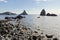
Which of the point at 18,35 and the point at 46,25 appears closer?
the point at 18,35

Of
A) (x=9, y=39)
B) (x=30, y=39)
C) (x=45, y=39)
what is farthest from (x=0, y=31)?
(x=45, y=39)

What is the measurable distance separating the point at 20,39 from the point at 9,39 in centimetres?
232

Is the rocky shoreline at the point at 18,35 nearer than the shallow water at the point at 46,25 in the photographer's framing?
Yes

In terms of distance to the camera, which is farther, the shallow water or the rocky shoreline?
the shallow water

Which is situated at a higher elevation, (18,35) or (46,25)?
(18,35)

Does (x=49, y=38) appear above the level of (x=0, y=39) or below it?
below

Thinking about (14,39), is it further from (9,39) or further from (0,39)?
(0,39)

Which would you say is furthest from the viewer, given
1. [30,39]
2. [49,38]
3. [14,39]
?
[49,38]

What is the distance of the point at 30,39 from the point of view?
91.1 feet

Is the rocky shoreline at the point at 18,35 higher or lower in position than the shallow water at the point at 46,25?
higher

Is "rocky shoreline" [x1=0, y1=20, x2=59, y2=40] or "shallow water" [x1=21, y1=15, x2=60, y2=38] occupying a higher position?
"rocky shoreline" [x1=0, y1=20, x2=59, y2=40]

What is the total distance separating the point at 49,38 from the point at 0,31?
13.0 m

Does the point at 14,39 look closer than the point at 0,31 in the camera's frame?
Yes

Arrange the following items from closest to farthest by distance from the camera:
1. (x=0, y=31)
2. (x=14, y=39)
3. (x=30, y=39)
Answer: (x=14, y=39), (x=30, y=39), (x=0, y=31)
